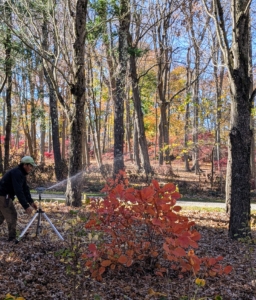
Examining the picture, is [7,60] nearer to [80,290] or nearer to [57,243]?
[57,243]

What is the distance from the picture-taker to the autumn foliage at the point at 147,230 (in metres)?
3.17

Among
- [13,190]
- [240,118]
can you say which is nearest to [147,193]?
[13,190]

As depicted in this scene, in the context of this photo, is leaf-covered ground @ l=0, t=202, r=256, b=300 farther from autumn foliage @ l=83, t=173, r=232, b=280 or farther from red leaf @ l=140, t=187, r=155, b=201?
red leaf @ l=140, t=187, r=155, b=201

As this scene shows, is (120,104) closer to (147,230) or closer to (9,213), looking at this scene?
(9,213)

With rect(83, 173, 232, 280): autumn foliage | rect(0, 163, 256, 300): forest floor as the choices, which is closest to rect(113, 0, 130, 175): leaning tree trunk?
rect(0, 163, 256, 300): forest floor

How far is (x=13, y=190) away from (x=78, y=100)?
3890 millimetres

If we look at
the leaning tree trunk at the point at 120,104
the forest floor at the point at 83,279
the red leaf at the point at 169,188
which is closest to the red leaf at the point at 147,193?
the red leaf at the point at 169,188

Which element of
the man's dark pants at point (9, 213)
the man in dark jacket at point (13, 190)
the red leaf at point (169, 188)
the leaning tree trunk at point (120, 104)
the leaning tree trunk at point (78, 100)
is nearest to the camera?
the red leaf at point (169, 188)

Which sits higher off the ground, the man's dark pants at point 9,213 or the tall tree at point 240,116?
the tall tree at point 240,116

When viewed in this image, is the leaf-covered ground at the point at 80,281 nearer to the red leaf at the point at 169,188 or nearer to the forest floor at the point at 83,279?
the forest floor at the point at 83,279

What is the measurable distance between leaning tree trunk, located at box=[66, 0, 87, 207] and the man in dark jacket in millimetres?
3417

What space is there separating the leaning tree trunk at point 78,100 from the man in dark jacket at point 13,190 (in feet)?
11.2

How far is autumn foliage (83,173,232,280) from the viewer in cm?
317

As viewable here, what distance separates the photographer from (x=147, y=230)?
13.3 ft
